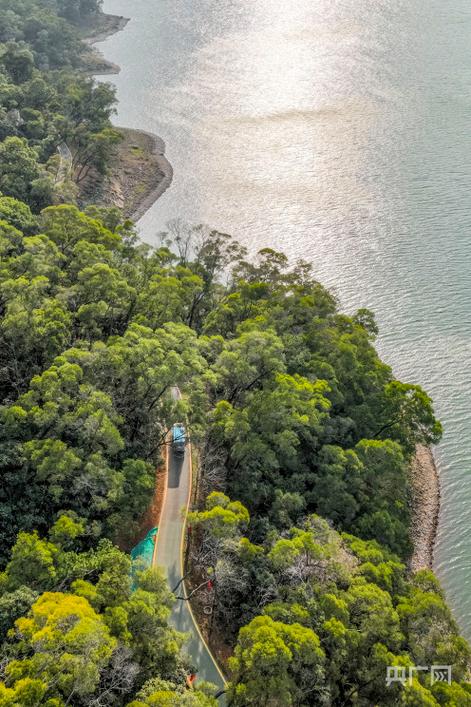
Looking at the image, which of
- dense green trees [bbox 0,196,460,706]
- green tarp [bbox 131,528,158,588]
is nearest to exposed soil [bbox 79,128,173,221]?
dense green trees [bbox 0,196,460,706]

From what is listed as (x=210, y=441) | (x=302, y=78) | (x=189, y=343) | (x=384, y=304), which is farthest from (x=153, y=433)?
(x=302, y=78)

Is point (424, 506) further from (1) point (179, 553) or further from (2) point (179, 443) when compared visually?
(1) point (179, 553)

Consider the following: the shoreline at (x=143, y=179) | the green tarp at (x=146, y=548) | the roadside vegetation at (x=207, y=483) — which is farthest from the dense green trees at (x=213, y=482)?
the shoreline at (x=143, y=179)

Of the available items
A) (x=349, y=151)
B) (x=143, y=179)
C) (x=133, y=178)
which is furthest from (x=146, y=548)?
(x=349, y=151)

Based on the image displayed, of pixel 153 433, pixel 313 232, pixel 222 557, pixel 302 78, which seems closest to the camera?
pixel 222 557

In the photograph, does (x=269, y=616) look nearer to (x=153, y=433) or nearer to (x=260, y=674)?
(x=260, y=674)
